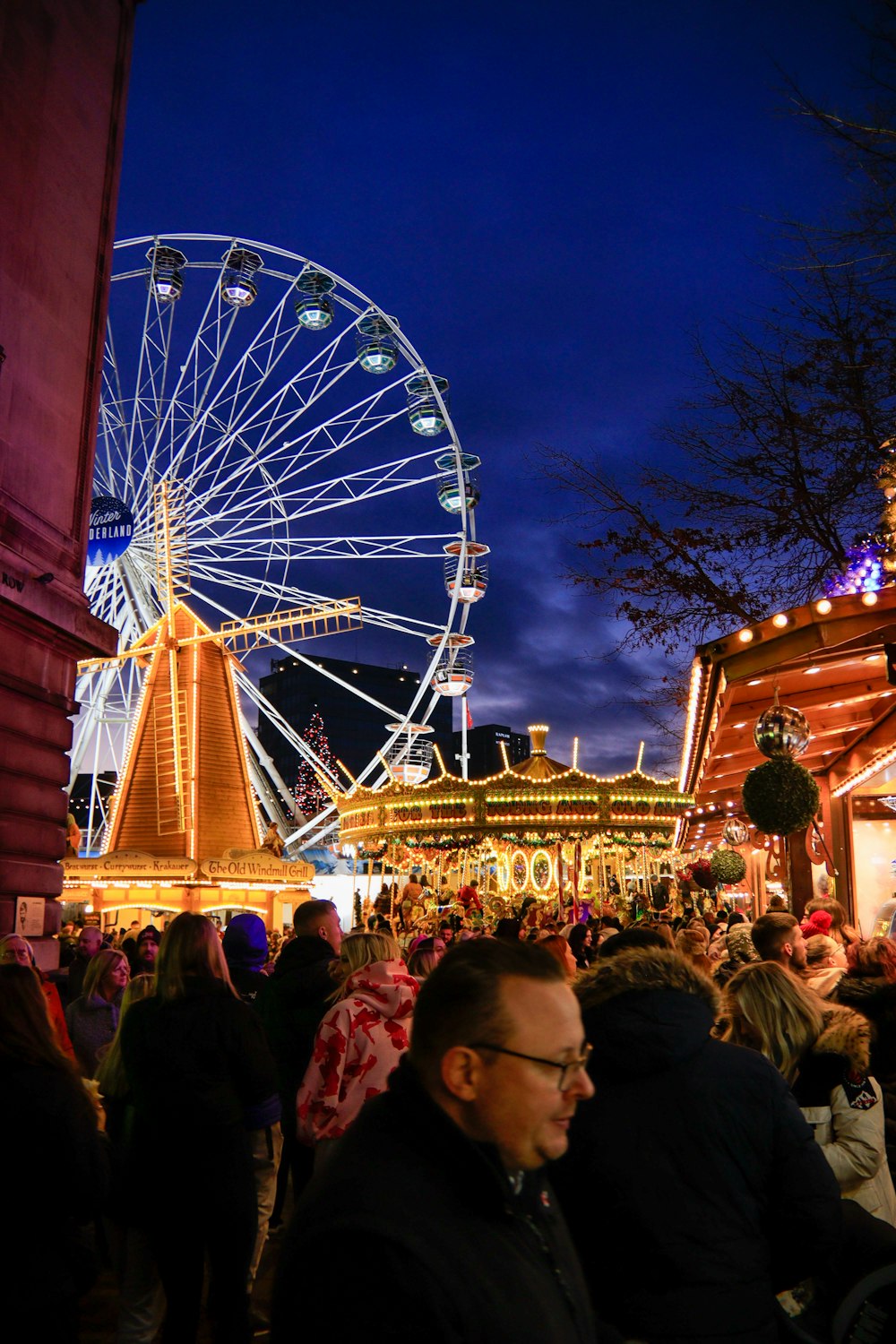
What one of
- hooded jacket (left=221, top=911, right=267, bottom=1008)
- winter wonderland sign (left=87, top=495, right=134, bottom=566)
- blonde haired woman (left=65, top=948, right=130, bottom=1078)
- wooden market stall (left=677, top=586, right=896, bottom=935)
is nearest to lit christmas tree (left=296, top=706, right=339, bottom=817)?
winter wonderland sign (left=87, top=495, right=134, bottom=566)

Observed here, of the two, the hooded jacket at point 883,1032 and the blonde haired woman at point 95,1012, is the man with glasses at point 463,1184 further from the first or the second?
the blonde haired woman at point 95,1012

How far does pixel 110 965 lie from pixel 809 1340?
4856 mm

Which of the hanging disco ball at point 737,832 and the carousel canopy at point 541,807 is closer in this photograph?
the hanging disco ball at point 737,832

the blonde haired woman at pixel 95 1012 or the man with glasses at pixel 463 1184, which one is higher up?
the man with glasses at pixel 463 1184

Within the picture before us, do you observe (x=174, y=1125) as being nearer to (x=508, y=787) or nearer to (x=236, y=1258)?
(x=236, y=1258)

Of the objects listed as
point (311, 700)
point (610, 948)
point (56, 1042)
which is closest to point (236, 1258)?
point (56, 1042)

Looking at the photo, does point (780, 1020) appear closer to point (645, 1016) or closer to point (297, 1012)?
point (645, 1016)

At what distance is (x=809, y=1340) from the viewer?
2.26 meters

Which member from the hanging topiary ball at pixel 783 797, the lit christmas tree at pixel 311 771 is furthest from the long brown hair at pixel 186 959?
the lit christmas tree at pixel 311 771

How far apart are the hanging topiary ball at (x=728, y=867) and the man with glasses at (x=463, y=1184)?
46.6ft

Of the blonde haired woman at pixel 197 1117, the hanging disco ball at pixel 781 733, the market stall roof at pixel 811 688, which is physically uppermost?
the market stall roof at pixel 811 688

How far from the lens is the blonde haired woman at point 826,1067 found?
11.1 ft

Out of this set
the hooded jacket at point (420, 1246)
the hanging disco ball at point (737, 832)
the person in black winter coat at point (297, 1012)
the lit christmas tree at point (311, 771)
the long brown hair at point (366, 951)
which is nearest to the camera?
the hooded jacket at point (420, 1246)

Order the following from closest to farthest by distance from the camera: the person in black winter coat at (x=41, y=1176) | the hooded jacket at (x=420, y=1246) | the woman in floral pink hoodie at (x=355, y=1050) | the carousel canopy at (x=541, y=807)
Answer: the hooded jacket at (x=420, y=1246) < the person in black winter coat at (x=41, y=1176) < the woman in floral pink hoodie at (x=355, y=1050) < the carousel canopy at (x=541, y=807)
